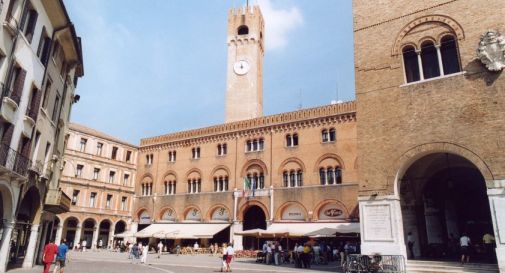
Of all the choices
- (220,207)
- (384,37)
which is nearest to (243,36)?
(220,207)

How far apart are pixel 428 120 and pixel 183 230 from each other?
24146 mm

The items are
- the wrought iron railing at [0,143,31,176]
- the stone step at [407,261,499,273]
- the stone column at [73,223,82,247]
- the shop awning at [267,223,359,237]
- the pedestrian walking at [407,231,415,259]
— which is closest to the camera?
the wrought iron railing at [0,143,31,176]

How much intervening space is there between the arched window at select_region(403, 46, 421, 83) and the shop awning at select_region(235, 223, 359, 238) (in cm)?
1224

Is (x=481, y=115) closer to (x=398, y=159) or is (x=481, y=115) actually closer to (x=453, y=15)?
(x=398, y=159)

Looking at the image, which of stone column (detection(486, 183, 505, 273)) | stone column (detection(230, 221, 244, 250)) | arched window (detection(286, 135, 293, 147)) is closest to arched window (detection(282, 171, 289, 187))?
arched window (detection(286, 135, 293, 147))

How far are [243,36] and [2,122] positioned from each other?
35.8 metres

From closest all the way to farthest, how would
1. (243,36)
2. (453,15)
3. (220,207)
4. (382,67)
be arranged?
1. (453,15)
2. (382,67)
3. (220,207)
4. (243,36)

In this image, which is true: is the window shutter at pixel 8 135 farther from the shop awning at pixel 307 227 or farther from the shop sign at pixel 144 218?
the shop sign at pixel 144 218

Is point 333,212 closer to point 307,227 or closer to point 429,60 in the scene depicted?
point 307,227

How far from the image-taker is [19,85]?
40.6 ft

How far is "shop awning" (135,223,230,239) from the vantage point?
3075 cm

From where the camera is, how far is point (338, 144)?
92.6 ft

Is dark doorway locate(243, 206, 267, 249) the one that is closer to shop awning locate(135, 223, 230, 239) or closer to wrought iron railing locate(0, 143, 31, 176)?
shop awning locate(135, 223, 230, 239)

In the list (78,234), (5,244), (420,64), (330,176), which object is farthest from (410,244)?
(78,234)
